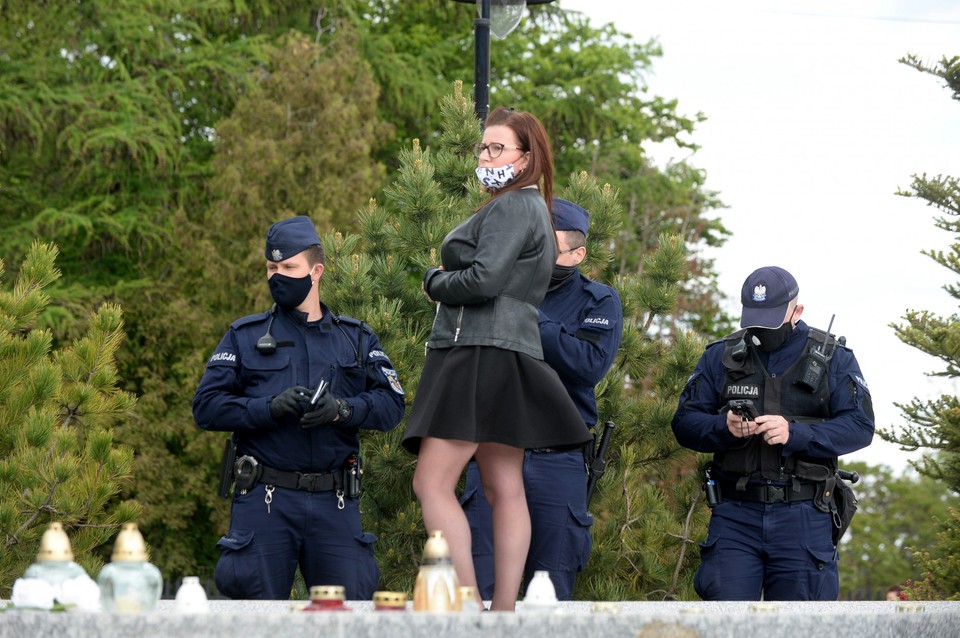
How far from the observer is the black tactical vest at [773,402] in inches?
227

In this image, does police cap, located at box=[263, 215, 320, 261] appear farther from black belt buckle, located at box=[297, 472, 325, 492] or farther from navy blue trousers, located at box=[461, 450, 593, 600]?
navy blue trousers, located at box=[461, 450, 593, 600]

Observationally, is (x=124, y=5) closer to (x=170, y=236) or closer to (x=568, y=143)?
(x=170, y=236)

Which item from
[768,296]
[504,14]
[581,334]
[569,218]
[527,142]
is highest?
[504,14]

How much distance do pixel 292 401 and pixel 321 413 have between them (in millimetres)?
122

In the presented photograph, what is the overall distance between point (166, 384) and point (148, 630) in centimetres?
1456

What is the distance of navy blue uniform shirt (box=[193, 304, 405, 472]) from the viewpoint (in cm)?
546

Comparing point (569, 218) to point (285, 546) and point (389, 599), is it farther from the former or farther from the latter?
point (389, 599)

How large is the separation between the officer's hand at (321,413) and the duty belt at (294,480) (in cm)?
27

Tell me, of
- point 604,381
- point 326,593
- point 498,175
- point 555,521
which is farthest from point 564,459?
point 326,593

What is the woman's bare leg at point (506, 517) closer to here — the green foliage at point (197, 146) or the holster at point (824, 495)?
the holster at point (824, 495)

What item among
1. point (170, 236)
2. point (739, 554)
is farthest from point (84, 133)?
point (739, 554)

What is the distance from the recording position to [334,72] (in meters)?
17.9

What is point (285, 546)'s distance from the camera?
5.42 meters

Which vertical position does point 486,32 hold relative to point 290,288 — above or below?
above
